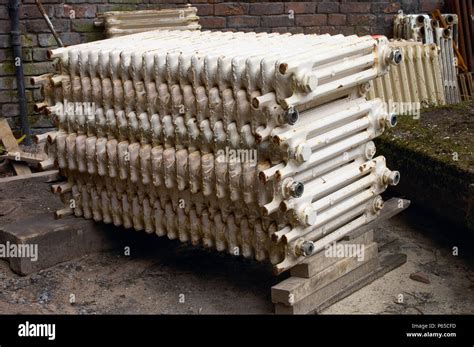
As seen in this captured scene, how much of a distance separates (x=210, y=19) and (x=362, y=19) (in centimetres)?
166

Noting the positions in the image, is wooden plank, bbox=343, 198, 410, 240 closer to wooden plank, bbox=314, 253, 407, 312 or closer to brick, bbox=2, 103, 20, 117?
wooden plank, bbox=314, 253, 407, 312

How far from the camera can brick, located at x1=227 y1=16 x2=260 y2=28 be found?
7512mm

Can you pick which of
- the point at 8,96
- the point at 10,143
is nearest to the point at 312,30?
the point at 8,96

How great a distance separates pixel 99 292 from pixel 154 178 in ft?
2.45

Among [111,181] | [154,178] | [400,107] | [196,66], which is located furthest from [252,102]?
[400,107]

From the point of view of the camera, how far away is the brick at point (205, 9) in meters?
7.38

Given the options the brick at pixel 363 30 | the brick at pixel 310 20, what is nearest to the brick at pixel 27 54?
the brick at pixel 310 20

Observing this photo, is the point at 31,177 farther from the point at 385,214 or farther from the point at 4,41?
the point at 385,214

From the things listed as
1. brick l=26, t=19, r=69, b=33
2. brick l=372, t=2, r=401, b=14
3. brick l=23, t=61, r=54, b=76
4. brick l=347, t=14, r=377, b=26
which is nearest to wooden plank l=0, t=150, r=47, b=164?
brick l=23, t=61, r=54, b=76

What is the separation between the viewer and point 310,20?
7867 mm

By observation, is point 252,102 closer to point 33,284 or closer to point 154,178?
point 154,178

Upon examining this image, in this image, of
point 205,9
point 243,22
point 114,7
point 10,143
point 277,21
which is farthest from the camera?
point 277,21

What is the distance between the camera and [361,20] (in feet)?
26.6

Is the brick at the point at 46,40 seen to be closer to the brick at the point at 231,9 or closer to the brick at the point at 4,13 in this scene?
the brick at the point at 4,13
